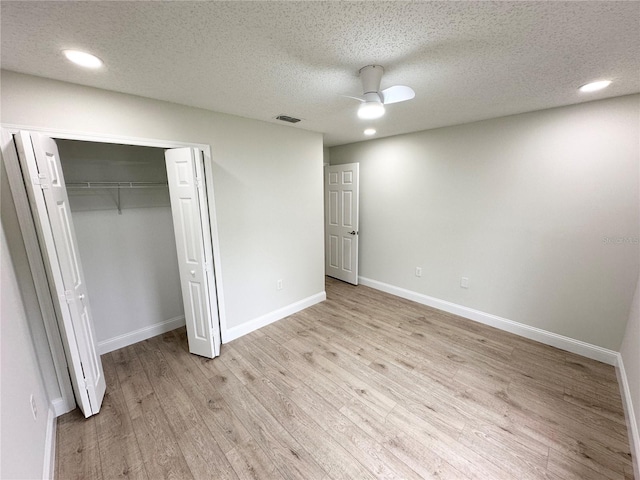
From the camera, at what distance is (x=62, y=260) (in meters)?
1.70

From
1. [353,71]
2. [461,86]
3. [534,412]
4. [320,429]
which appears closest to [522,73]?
[461,86]

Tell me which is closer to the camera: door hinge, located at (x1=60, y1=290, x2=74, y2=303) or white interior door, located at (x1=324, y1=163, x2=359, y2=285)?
door hinge, located at (x1=60, y1=290, x2=74, y2=303)

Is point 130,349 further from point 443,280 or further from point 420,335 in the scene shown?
point 443,280

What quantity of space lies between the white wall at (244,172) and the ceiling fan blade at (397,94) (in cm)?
161

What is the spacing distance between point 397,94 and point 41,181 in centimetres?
227

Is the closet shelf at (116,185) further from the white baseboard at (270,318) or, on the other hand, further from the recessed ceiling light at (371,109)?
the recessed ceiling light at (371,109)

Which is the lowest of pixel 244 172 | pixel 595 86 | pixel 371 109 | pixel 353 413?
pixel 353 413

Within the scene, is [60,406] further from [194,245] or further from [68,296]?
[194,245]

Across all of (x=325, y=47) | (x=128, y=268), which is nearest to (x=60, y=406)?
(x=128, y=268)

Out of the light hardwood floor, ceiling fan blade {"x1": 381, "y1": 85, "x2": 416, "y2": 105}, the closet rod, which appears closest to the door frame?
the light hardwood floor

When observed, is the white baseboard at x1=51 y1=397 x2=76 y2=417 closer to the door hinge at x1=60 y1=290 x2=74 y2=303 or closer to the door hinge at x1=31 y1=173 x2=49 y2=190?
the door hinge at x1=60 y1=290 x2=74 y2=303

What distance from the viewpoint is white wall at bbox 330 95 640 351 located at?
228 centimetres

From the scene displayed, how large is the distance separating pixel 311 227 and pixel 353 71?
2179 millimetres

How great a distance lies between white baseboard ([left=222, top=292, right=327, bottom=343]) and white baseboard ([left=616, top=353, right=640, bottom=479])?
299 cm
